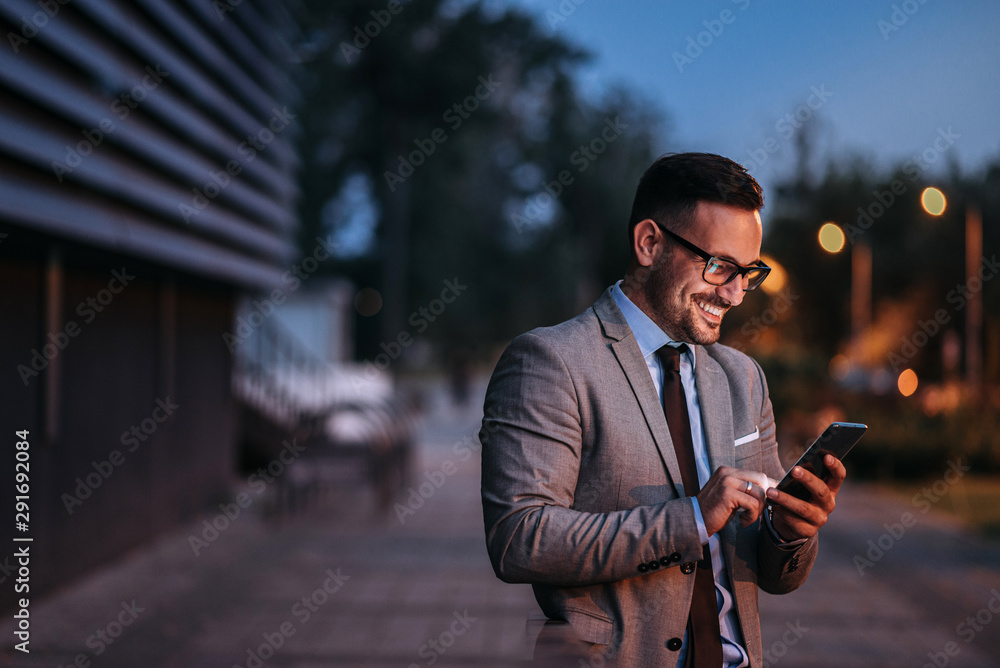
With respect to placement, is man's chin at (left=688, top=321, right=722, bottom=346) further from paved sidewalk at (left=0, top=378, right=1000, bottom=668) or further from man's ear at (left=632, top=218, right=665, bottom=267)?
paved sidewalk at (left=0, top=378, right=1000, bottom=668)

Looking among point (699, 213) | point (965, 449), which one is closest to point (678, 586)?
point (699, 213)

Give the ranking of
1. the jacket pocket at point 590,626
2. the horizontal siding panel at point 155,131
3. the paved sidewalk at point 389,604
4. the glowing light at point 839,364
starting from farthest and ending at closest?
the glowing light at point 839,364 < the horizontal siding panel at point 155,131 < the paved sidewalk at point 389,604 < the jacket pocket at point 590,626

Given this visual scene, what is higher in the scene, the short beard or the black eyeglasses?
the black eyeglasses

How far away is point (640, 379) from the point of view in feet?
7.16

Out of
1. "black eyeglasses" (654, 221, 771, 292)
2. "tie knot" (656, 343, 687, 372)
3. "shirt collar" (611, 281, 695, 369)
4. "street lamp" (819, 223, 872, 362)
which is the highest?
"black eyeglasses" (654, 221, 771, 292)

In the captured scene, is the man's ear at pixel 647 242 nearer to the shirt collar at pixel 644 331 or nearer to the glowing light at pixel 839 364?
the shirt collar at pixel 644 331

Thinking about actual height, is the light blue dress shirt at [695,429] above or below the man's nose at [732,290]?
below

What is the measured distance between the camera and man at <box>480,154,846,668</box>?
1966mm

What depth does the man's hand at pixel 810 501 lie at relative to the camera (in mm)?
1935

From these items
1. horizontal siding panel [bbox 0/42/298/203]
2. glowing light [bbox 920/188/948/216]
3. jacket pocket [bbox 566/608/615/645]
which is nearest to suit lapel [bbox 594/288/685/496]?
jacket pocket [bbox 566/608/615/645]

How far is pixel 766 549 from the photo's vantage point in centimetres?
224

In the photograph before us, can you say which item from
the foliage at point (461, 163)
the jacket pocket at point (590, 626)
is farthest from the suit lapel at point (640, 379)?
the foliage at point (461, 163)

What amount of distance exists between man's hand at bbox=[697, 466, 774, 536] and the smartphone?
0.09m

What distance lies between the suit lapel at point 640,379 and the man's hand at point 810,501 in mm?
241
